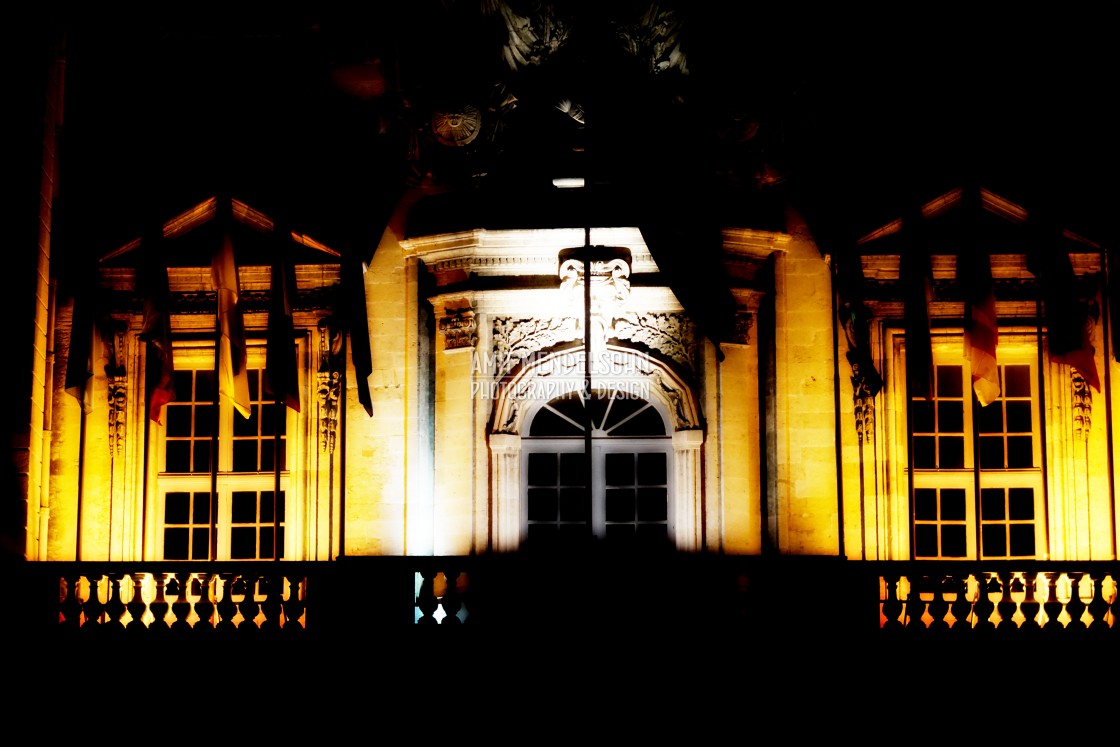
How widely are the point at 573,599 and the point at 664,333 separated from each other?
10.4 ft

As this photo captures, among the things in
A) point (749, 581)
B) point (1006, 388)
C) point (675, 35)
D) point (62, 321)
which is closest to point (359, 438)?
point (62, 321)

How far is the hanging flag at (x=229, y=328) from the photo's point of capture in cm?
1116

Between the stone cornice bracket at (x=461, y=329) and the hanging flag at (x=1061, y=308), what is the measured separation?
5.82m

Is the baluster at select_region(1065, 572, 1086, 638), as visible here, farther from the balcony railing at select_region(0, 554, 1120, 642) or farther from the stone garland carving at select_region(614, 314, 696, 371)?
the stone garland carving at select_region(614, 314, 696, 371)

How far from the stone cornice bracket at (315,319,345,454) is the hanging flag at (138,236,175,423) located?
1.57 metres

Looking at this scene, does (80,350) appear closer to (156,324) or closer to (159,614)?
(156,324)

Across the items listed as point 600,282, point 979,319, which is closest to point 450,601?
point 600,282

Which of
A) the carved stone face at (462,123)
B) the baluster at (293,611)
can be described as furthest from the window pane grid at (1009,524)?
the baluster at (293,611)

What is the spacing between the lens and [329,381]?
1199 cm

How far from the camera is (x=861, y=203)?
12070 millimetres

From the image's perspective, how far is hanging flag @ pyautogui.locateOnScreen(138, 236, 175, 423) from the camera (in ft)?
36.7

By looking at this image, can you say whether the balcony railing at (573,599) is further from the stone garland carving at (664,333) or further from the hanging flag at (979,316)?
the stone garland carving at (664,333)

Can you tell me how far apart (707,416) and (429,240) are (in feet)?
11.6

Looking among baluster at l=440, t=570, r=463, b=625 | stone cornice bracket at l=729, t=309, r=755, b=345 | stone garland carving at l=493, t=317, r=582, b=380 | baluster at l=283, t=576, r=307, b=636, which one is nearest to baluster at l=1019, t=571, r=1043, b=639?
stone cornice bracket at l=729, t=309, r=755, b=345
